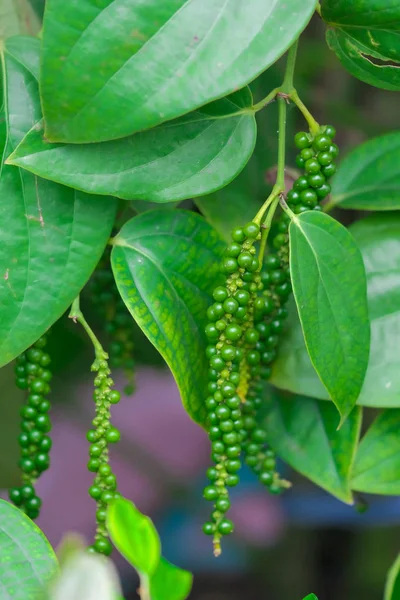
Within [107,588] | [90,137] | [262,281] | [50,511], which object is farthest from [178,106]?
[50,511]

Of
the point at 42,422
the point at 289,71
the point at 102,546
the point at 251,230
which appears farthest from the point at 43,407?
the point at 289,71

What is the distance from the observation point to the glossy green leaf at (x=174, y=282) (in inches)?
20.7

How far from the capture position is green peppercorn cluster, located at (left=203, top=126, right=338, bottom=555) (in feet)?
1.67

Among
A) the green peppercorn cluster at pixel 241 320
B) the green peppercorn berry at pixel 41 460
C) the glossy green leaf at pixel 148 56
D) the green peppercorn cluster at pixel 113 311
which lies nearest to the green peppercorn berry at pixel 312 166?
the green peppercorn cluster at pixel 241 320

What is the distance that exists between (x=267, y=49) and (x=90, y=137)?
0.42 feet

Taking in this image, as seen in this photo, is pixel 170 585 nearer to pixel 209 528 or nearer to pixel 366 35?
pixel 209 528

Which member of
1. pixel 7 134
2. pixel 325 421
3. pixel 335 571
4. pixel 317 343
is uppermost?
pixel 7 134

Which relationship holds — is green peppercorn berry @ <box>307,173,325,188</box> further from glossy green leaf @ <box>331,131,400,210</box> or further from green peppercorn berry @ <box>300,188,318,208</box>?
glossy green leaf @ <box>331,131,400,210</box>

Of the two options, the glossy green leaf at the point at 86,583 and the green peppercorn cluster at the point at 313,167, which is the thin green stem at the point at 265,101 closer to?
the green peppercorn cluster at the point at 313,167

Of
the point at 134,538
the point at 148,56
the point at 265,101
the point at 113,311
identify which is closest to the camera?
the point at 134,538

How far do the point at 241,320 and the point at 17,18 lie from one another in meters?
0.34

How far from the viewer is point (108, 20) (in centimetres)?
44

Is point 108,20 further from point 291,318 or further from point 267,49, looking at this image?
point 291,318

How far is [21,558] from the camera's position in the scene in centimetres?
49
